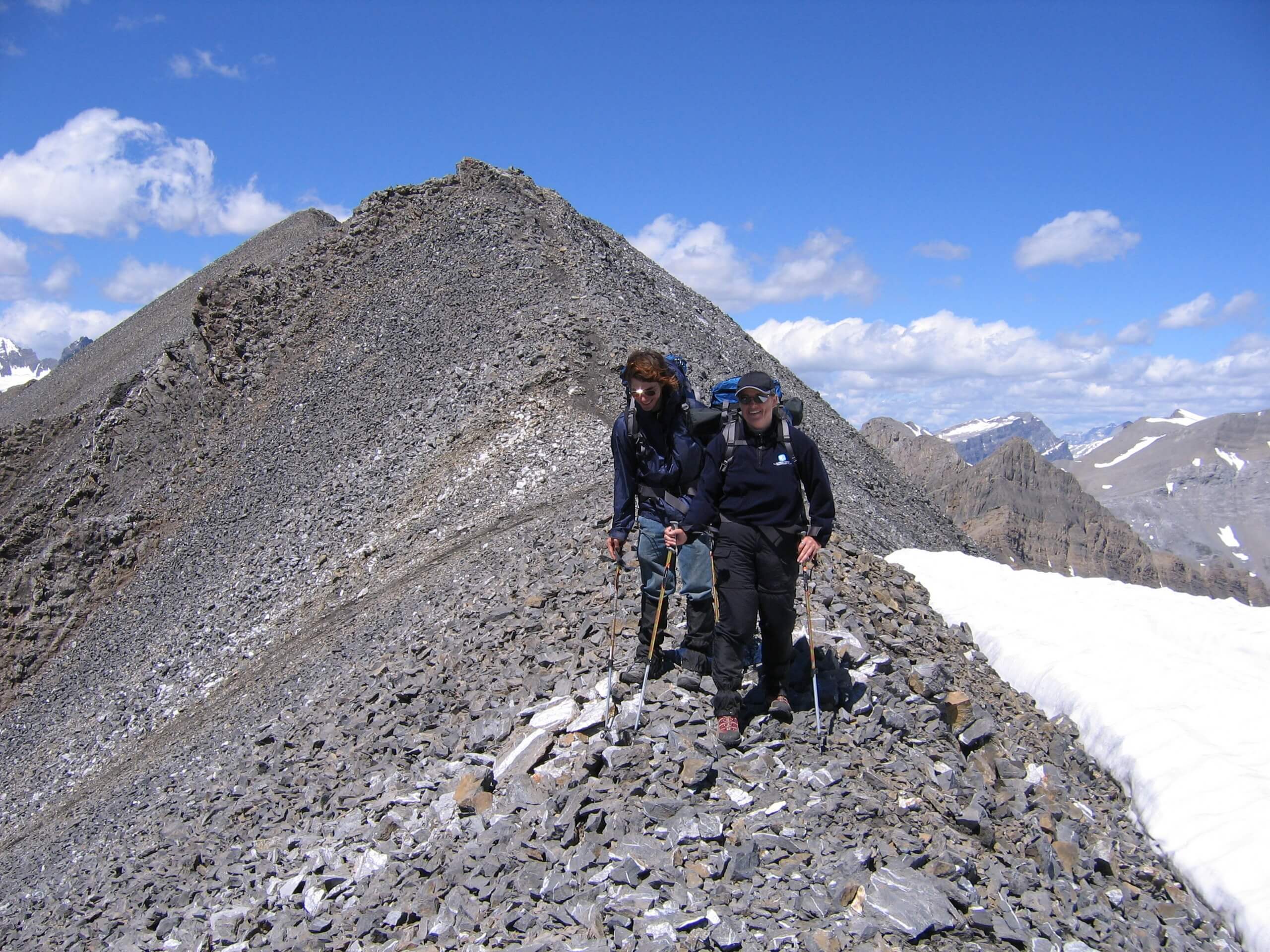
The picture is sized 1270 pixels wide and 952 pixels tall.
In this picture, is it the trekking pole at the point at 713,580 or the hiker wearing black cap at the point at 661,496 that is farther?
the hiker wearing black cap at the point at 661,496

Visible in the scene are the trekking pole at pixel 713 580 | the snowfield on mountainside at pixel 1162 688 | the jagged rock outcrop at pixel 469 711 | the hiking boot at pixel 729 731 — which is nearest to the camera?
the jagged rock outcrop at pixel 469 711

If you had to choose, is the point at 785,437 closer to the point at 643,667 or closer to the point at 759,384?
the point at 759,384

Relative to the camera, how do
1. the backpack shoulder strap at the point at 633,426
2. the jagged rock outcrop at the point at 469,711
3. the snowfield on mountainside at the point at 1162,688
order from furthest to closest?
the backpack shoulder strap at the point at 633,426
the snowfield on mountainside at the point at 1162,688
the jagged rock outcrop at the point at 469,711

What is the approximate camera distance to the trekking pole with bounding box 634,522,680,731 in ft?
24.3

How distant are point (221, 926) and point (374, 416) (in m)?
18.8

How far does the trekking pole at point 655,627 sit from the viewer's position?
24.3ft

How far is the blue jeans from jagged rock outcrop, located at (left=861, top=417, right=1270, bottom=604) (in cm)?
9226

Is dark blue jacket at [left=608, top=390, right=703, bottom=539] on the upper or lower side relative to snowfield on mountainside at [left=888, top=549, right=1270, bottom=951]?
upper

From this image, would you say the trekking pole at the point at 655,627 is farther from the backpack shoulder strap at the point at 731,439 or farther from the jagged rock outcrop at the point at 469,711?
the backpack shoulder strap at the point at 731,439

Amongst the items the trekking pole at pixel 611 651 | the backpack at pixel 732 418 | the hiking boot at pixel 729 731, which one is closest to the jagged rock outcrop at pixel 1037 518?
the trekking pole at pixel 611 651

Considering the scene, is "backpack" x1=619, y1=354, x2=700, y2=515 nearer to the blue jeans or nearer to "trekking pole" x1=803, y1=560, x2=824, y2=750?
the blue jeans

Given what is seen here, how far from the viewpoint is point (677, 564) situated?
308 inches

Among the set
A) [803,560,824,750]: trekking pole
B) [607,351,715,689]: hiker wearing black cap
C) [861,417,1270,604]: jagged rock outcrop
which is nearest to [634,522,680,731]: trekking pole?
[607,351,715,689]: hiker wearing black cap

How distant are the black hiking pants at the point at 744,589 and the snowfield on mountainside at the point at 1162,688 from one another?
4.08 m
